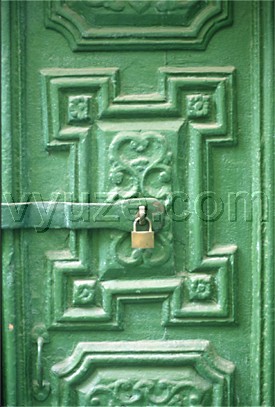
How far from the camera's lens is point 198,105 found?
146cm

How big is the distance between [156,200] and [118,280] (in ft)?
0.74

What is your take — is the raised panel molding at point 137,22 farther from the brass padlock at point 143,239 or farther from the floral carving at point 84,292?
the floral carving at point 84,292

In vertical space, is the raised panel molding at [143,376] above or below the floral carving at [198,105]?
below

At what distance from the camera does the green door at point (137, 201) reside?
1443 mm

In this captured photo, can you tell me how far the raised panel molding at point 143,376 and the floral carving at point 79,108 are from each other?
0.57 m

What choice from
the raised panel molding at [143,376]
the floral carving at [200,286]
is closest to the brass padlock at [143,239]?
the floral carving at [200,286]

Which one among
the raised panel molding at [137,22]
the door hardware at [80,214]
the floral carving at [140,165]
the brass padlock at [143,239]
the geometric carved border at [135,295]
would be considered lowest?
the geometric carved border at [135,295]

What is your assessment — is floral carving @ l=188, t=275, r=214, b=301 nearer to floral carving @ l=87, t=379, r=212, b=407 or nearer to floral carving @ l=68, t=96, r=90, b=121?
floral carving @ l=87, t=379, r=212, b=407

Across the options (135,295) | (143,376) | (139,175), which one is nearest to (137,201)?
(139,175)

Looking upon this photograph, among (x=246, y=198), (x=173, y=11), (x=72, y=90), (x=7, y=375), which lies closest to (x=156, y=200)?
(x=246, y=198)

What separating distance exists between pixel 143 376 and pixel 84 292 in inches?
10.2

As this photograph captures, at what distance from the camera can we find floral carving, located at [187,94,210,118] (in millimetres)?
1455

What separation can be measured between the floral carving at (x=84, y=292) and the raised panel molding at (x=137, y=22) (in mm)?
585

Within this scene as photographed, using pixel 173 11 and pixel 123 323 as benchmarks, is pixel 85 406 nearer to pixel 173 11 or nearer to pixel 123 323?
pixel 123 323
